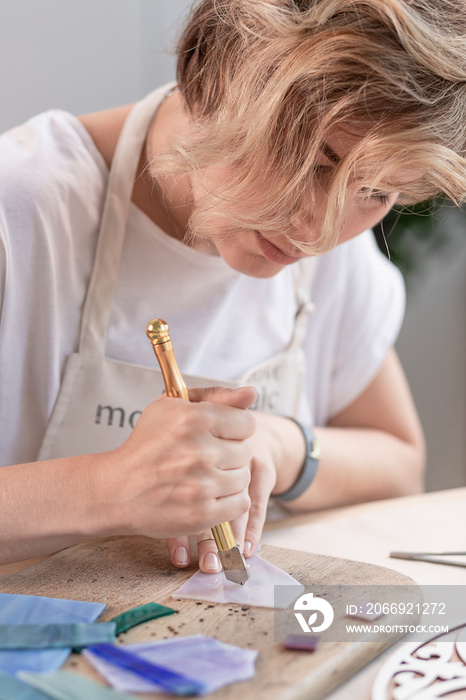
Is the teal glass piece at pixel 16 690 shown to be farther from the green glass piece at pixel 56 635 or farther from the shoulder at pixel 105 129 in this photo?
the shoulder at pixel 105 129

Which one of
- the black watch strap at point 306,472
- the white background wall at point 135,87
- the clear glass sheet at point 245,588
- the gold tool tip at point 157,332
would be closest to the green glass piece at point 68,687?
the clear glass sheet at point 245,588

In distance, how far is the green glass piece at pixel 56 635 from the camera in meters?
0.45

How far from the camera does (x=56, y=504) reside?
570 millimetres

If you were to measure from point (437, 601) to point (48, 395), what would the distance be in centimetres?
47

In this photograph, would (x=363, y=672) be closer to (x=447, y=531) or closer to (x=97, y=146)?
(x=447, y=531)

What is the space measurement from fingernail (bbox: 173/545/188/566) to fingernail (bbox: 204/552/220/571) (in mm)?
19

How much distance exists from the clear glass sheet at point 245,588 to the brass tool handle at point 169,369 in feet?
0.10

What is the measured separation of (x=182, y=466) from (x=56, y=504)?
0.39 feet

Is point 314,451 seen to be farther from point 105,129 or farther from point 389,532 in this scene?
point 105,129

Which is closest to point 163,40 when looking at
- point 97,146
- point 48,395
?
point 97,146

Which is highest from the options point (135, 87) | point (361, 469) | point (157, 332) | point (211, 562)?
→ point (135, 87)

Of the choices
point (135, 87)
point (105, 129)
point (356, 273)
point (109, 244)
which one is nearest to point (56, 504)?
point (109, 244)

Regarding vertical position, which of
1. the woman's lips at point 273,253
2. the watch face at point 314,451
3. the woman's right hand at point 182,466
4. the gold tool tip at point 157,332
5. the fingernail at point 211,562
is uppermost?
the woman's lips at point 273,253

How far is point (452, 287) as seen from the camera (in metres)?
2.17
